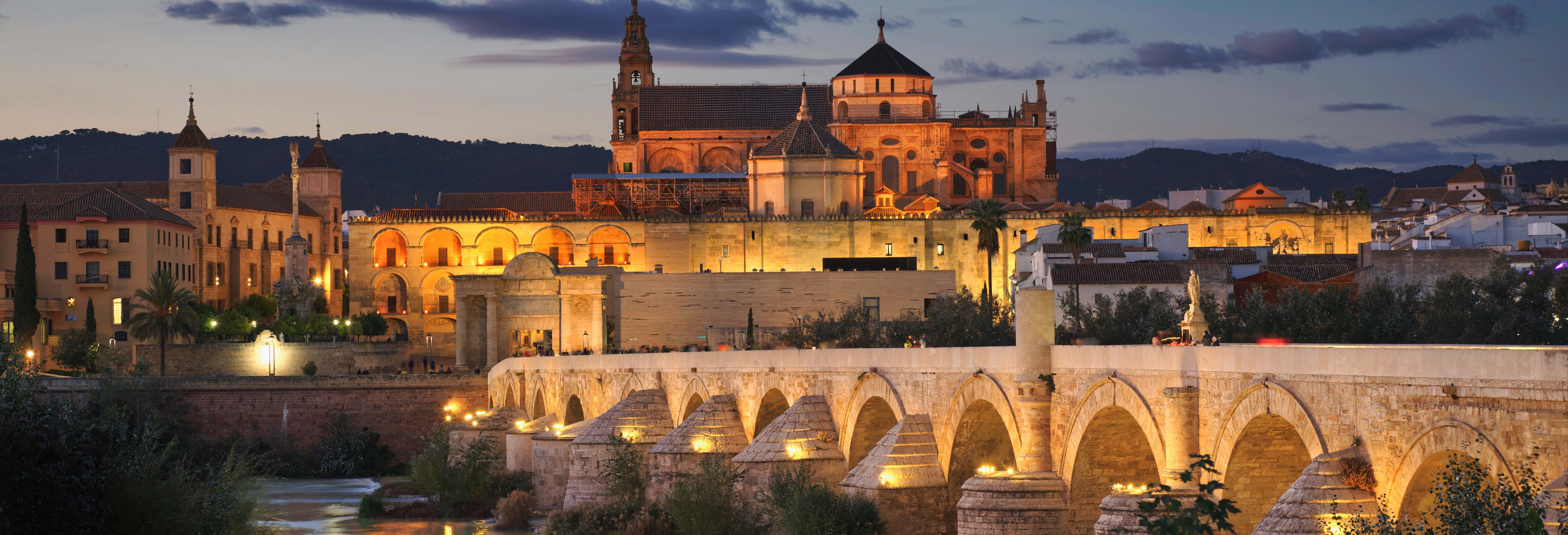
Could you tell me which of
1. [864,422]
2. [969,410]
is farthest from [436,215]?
[969,410]

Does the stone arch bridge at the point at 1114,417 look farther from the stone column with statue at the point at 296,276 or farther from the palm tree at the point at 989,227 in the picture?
the stone column with statue at the point at 296,276

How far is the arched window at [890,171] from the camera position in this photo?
8575 cm

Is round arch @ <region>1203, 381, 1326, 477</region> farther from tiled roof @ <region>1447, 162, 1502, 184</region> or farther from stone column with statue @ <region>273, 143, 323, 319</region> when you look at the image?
tiled roof @ <region>1447, 162, 1502, 184</region>

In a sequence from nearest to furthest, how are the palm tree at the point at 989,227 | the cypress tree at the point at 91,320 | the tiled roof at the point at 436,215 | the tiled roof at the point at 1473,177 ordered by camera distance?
the palm tree at the point at 989,227 → the cypress tree at the point at 91,320 → the tiled roof at the point at 436,215 → the tiled roof at the point at 1473,177

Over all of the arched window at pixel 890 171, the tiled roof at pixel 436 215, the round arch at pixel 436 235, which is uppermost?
the arched window at pixel 890 171

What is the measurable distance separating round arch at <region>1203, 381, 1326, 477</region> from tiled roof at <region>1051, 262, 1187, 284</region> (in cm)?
3475

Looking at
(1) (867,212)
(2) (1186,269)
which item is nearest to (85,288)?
(1) (867,212)

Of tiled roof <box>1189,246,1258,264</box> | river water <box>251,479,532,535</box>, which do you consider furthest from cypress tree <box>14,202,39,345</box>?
tiled roof <box>1189,246,1258,264</box>

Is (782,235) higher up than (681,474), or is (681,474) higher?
(782,235)

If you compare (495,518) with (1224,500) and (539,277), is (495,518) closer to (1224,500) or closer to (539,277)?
(539,277)

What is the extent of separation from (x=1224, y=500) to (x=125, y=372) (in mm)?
56190

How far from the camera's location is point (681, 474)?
29891 millimetres

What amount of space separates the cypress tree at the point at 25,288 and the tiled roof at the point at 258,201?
2287 centimetres

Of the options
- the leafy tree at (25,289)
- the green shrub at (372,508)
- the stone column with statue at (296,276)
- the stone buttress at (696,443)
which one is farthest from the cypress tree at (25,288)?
the stone buttress at (696,443)
